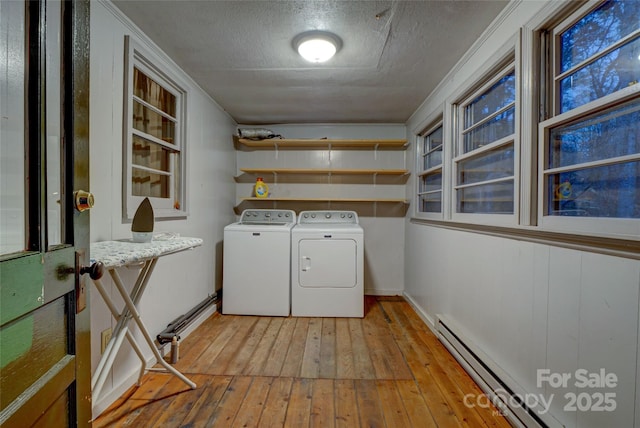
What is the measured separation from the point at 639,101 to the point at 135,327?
2567mm

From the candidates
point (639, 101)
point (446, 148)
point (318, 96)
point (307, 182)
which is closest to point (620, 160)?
point (639, 101)

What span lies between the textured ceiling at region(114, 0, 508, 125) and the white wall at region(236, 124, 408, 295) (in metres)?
0.65

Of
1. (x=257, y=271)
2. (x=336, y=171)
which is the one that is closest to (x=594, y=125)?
(x=336, y=171)

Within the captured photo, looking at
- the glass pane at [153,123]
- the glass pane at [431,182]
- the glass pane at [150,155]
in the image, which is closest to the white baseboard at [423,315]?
the glass pane at [431,182]

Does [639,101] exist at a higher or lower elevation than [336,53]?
lower

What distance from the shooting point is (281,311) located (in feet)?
8.75

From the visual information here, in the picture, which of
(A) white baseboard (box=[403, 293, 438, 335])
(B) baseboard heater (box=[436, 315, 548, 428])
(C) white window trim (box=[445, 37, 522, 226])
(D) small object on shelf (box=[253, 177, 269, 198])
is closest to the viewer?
(B) baseboard heater (box=[436, 315, 548, 428])

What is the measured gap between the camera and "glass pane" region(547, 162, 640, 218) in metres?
0.91

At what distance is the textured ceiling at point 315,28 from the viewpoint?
144 centimetres

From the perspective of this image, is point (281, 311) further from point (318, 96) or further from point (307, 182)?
point (318, 96)

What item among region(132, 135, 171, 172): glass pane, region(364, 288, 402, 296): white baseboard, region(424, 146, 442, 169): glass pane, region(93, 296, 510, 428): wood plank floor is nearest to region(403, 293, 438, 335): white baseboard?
region(93, 296, 510, 428): wood plank floor

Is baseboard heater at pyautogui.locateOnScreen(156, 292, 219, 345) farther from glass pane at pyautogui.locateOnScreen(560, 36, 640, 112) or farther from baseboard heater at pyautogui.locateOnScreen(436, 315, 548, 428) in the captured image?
glass pane at pyautogui.locateOnScreen(560, 36, 640, 112)

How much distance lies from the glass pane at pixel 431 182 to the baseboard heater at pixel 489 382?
1191 millimetres

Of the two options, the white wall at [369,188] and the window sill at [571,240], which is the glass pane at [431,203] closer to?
the white wall at [369,188]
